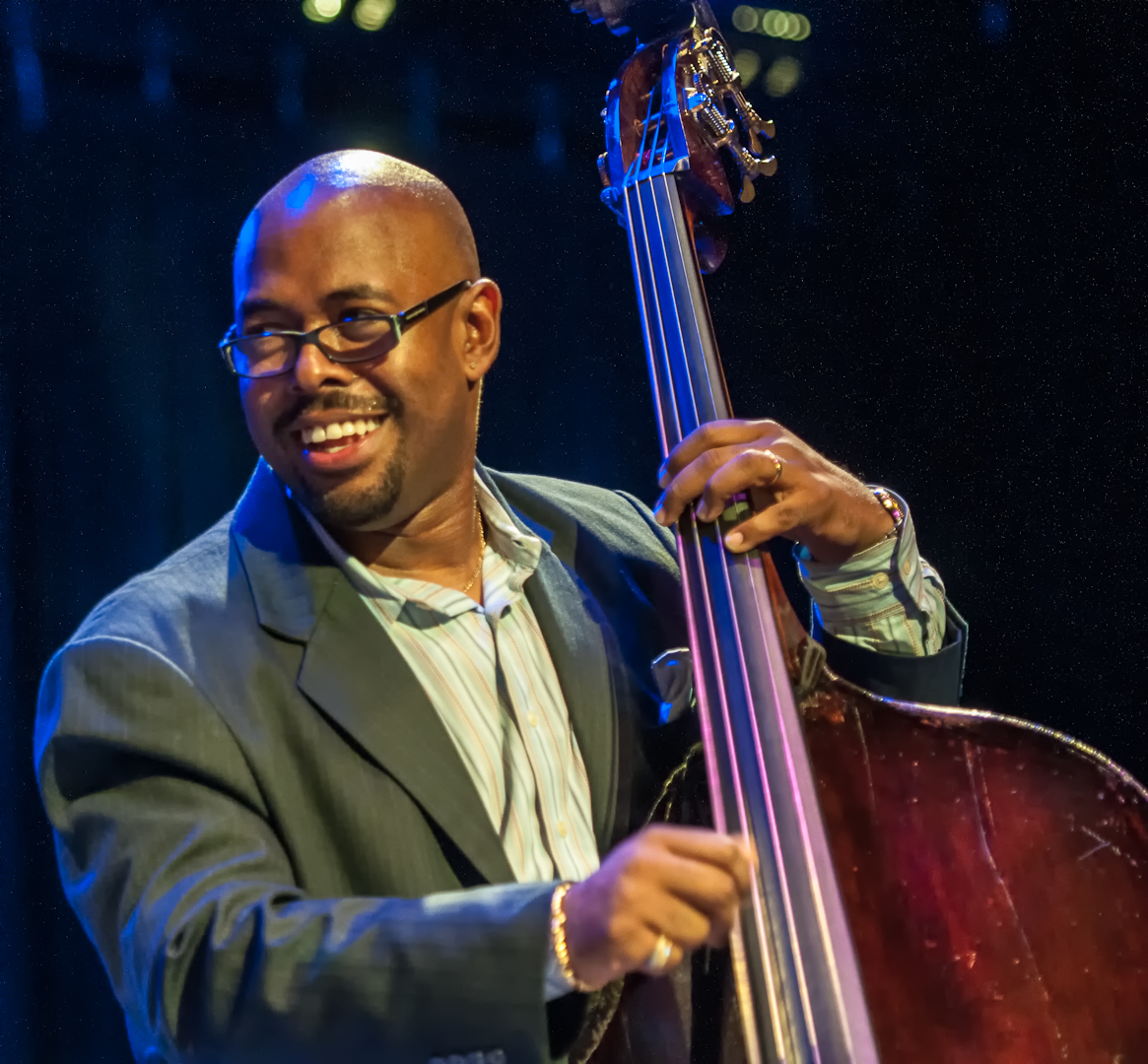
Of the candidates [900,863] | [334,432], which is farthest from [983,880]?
[334,432]

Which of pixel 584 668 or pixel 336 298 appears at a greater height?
pixel 336 298

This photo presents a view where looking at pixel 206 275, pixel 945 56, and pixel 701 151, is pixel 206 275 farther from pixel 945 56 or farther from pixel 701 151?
pixel 945 56

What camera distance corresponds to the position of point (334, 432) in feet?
4.09

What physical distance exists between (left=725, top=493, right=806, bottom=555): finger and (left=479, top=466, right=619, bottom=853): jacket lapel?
31 centimetres

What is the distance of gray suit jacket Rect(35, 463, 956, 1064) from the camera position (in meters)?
0.85

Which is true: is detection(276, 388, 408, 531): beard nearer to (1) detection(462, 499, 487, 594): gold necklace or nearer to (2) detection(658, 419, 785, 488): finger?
(1) detection(462, 499, 487, 594): gold necklace

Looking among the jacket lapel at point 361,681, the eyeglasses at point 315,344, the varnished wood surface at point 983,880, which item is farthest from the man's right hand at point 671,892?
the eyeglasses at point 315,344

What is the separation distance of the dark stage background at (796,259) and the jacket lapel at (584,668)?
0.88m

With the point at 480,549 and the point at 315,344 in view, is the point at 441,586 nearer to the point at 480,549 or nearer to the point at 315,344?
the point at 480,549

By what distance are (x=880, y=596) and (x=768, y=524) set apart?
0.97 ft

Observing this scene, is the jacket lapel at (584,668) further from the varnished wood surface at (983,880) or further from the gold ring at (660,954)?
the gold ring at (660,954)

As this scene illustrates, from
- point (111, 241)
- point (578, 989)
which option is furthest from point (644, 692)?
point (111, 241)

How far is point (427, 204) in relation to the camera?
1.40 metres

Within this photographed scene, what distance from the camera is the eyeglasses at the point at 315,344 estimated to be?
1252 mm
